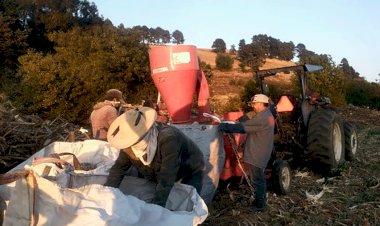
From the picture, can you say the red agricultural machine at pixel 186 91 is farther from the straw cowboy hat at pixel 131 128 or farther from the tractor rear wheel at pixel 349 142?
the tractor rear wheel at pixel 349 142

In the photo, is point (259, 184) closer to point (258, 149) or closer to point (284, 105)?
point (258, 149)

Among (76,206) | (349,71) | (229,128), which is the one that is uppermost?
(229,128)

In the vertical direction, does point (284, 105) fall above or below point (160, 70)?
below

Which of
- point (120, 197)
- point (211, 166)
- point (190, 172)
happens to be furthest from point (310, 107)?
point (120, 197)

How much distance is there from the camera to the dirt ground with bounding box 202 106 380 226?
614 centimetres

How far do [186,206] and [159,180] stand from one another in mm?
346

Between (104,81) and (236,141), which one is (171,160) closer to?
(236,141)

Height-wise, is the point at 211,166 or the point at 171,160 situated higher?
the point at 171,160

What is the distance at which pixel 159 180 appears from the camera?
13.5ft

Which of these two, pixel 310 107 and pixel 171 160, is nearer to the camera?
pixel 171 160

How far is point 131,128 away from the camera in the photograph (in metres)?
4.08

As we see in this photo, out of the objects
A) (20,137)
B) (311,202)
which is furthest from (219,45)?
(20,137)

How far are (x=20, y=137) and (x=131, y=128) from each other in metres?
3.21

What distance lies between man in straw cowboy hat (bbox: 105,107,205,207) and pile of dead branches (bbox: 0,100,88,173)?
2202 millimetres
